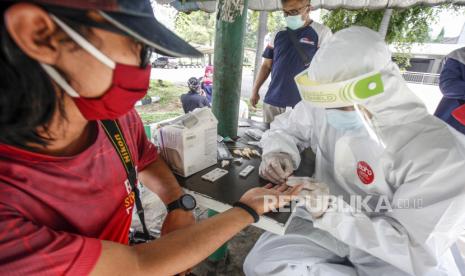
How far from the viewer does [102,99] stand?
717 mm

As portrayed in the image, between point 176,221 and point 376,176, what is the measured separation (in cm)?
96

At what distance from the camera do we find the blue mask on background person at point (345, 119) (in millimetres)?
1185

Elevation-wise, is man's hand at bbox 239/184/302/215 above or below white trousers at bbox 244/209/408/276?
above

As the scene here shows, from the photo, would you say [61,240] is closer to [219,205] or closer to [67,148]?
[67,148]

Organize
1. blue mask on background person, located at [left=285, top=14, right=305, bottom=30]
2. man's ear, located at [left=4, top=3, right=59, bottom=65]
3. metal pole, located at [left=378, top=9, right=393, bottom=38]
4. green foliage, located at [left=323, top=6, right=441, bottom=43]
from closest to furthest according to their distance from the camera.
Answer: man's ear, located at [left=4, top=3, right=59, bottom=65], blue mask on background person, located at [left=285, top=14, right=305, bottom=30], metal pole, located at [left=378, top=9, right=393, bottom=38], green foliage, located at [left=323, top=6, right=441, bottom=43]

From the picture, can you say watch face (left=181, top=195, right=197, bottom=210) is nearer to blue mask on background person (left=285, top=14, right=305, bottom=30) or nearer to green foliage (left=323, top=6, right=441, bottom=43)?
blue mask on background person (left=285, top=14, right=305, bottom=30)

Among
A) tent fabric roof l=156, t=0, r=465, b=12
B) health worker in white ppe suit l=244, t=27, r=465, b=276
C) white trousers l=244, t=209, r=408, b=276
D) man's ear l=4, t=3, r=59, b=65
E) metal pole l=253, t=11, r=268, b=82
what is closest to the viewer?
man's ear l=4, t=3, r=59, b=65

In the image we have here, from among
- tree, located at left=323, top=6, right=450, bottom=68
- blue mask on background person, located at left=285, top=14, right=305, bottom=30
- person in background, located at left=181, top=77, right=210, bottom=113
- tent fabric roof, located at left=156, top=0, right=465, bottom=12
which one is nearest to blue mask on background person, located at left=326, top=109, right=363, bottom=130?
blue mask on background person, located at left=285, top=14, right=305, bottom=30

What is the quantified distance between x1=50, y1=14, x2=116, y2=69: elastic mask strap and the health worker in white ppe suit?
2.74 ft

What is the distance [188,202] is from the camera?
1.18m

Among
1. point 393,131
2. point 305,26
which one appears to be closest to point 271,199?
point 393,131

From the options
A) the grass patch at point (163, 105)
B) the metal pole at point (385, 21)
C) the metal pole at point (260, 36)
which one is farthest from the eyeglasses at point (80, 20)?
the grass patch at point (163, 105)

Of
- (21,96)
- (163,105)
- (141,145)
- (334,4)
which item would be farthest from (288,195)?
(163,105)

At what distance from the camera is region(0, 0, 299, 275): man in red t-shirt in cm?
57
